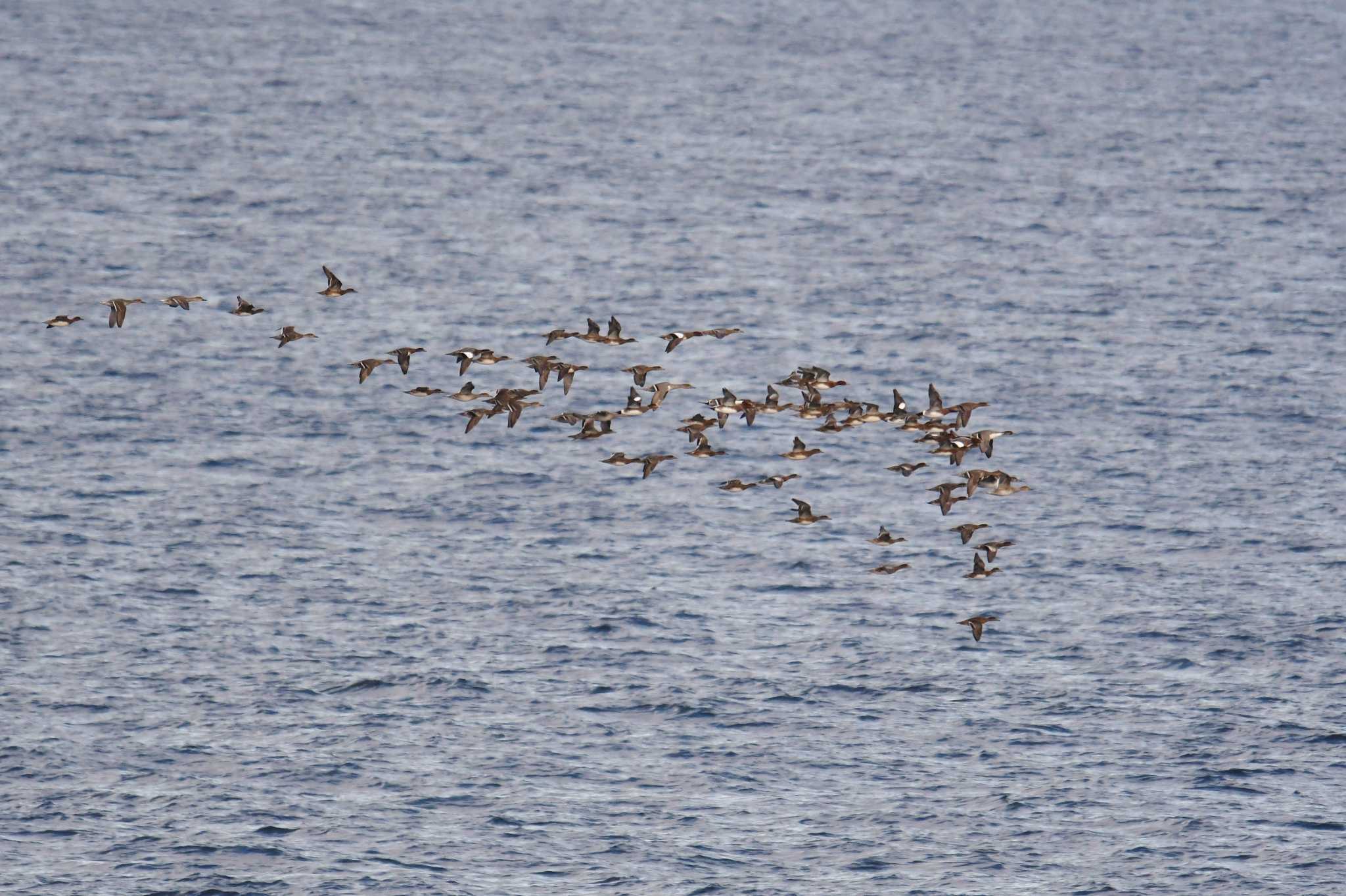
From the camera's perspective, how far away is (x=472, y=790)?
263ft

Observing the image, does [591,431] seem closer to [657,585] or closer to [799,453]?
[799,453]

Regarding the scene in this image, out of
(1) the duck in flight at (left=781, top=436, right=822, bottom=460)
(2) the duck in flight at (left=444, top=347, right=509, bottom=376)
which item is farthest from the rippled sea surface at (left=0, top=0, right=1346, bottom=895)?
(2) the duck in flight at (left=444, top=347, right=509, bottom=376)

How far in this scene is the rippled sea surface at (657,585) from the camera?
77.2 meters

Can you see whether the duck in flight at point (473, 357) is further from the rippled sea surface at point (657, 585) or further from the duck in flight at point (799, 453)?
the rippled sea surface at point (657, 585)

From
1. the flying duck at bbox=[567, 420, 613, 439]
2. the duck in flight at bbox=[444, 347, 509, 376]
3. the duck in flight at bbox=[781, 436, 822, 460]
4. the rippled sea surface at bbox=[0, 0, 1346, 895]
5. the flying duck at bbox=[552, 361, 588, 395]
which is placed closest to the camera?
the flying duck at bbox=[552, 361, 588, 395]

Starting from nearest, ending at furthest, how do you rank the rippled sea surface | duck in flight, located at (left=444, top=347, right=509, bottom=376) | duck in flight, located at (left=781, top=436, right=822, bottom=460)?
1. duck in flight, located at (left=444, top=347, right=509, bottom=376)
2. duck in flight, located at (left=781, top=436, right=822, bottom=460)
3. the rippled sea surface

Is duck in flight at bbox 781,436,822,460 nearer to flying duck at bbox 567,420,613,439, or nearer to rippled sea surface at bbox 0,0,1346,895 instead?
flying duck at bbox 567,420,613,439

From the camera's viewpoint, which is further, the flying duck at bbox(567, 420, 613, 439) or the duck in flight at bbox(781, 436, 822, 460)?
the duck in flight at bbox(781, 436, 822, 460)

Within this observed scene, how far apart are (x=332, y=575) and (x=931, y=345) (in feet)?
177

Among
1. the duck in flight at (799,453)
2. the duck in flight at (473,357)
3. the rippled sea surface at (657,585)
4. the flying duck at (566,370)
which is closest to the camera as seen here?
the flying duck at (566,370)

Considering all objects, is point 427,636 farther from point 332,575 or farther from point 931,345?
point 931,345

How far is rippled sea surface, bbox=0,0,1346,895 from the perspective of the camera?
77250 mm

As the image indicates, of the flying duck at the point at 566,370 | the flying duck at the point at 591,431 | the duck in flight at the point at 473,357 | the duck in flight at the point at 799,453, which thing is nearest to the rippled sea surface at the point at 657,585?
the duck in flight at the point at 799,453

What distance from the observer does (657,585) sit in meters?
101
